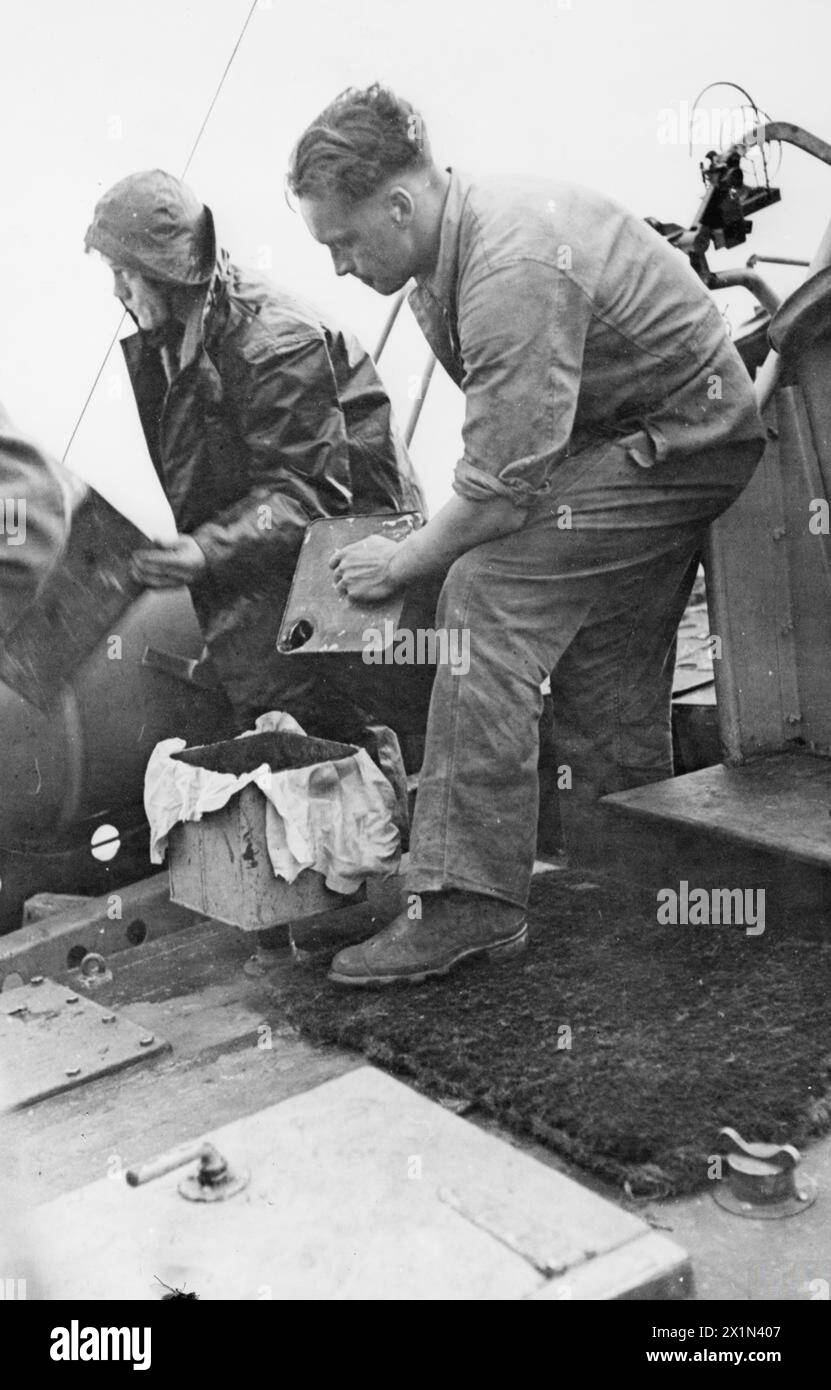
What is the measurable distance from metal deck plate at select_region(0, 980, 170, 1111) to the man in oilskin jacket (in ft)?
3.62

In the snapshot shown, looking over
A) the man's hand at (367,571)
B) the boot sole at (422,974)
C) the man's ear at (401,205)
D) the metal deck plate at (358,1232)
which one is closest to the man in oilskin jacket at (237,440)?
the man's hand at (367,571)

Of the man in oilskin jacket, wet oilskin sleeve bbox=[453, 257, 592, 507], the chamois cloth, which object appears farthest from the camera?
the man in oilskin jacket

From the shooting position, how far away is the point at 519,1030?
205 cm

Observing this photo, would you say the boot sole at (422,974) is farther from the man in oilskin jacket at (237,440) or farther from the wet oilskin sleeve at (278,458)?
the wet oilskin sleeve at (278,458)

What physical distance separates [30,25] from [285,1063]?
7.44 feet

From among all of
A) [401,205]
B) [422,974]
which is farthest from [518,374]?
[422,974]

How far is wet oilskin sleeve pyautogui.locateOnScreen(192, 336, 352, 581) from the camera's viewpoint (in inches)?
125

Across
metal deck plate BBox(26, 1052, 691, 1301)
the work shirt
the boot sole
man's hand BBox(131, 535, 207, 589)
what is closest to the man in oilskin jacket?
man's hand BBox(131, 535, 207, 589)

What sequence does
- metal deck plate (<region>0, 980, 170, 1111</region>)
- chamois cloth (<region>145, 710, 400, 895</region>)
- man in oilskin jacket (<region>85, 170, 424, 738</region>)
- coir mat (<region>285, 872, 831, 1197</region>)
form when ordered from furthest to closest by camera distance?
man in oilskin jacket (<region>85, 170, 424, 738</region>) → chamois cloth (<region>145, 710, 400, 895</region>) → metal deck plate (<region>0, 980, 170, 1111</region>) → coir mat (<region>285, 872, 831, 1197</region>)

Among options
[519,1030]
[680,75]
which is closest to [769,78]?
[680,75]

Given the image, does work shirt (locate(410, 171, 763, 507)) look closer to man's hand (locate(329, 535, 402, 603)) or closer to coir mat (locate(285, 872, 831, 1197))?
man's hand (locate(329, 535, 402, 603))

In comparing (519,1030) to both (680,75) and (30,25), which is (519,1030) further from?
(680,75)

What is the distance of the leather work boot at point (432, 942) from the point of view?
7.50 ft

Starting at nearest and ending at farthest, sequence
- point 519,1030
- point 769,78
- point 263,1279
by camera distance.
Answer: point 263,1279, point 519,1030, point 769,78
